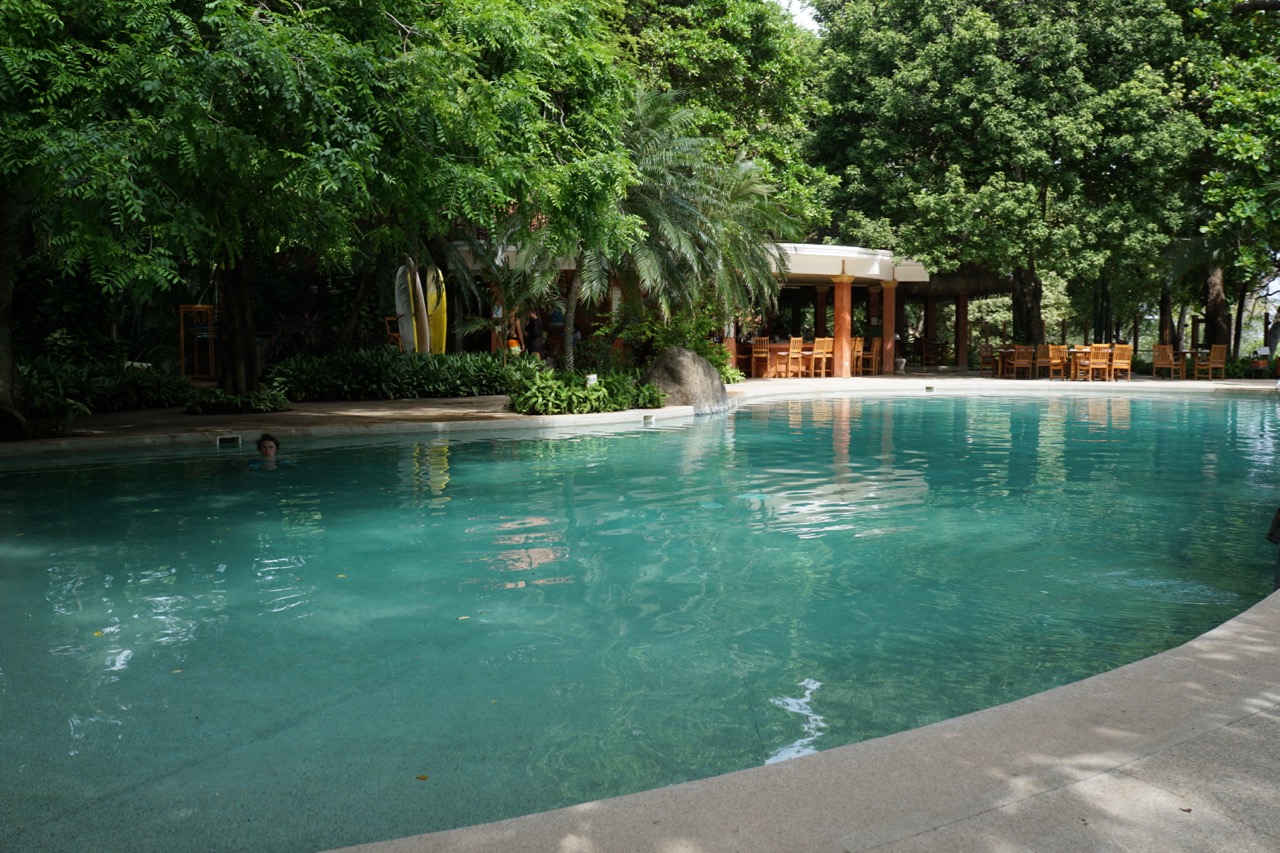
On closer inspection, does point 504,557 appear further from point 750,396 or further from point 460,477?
point 750,396

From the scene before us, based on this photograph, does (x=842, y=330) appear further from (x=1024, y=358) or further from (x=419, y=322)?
(x=419, y=322)

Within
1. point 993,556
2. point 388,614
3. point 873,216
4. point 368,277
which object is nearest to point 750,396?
point 368,277

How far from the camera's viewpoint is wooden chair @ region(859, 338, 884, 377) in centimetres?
2966

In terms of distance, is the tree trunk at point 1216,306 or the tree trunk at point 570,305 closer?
the tree trunk at point 570,305

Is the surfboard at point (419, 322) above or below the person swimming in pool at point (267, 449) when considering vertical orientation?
above

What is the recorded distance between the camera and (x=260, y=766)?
3.78m

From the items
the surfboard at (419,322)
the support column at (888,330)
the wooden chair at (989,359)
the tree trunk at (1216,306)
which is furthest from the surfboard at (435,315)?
the tree trunk at (1216,306)

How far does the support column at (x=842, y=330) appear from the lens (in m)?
28.1

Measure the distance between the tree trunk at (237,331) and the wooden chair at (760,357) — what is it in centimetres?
1514

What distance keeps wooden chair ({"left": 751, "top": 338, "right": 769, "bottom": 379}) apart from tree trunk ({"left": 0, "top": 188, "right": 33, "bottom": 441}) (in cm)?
1922

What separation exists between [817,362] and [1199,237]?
993cm

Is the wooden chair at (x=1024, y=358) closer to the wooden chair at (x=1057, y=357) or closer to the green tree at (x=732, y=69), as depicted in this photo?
the wooden chair at (x=1057, y=357)

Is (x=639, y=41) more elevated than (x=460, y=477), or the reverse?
(x=639, y=41)

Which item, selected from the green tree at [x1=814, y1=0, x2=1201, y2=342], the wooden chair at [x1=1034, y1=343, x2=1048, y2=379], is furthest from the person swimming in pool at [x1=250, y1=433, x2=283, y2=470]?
the wooden chair at [x1=1034, y1=343, x2=1048, y2=379]
